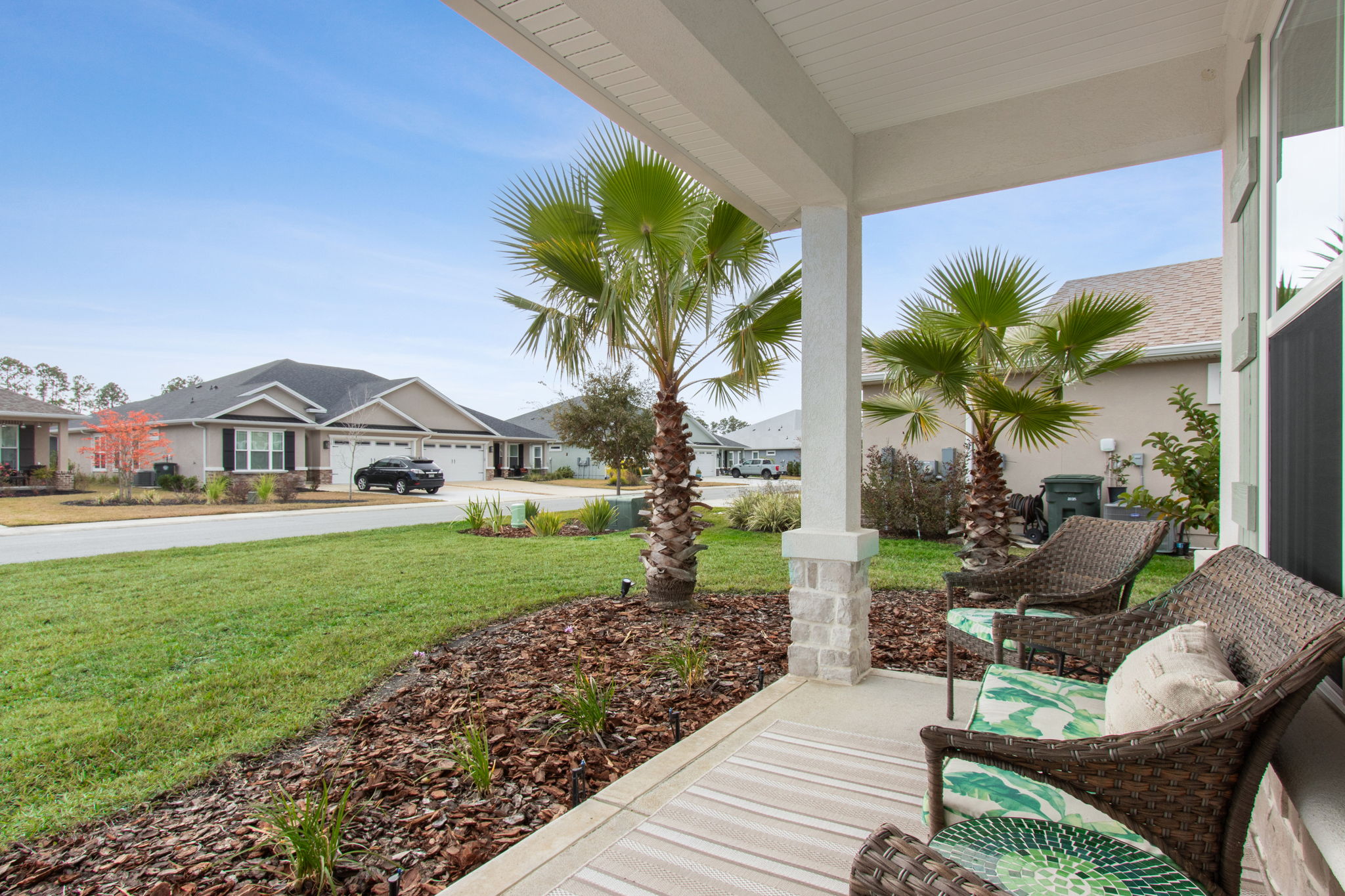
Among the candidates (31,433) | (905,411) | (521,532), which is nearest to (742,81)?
(905,411)

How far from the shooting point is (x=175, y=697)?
382 cm

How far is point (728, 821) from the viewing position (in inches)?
85.7

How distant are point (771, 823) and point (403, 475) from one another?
73.0 feet

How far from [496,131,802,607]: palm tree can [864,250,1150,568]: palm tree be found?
1.21 m

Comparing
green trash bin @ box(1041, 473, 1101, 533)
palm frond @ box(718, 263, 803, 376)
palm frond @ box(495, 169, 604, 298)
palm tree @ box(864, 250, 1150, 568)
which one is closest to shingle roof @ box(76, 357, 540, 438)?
palm frond @ box(495, 169, 604, 298)

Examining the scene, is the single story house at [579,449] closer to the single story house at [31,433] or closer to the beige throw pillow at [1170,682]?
the single story house at [31,433]

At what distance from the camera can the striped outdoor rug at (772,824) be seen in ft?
6.09

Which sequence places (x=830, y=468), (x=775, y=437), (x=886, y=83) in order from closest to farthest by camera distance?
1. (x=886, y=83)
2. (x=830, y=468)
3. (x=775, y=437)

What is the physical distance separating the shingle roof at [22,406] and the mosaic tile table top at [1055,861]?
28190mm

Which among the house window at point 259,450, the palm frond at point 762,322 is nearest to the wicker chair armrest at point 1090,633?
the palm frond at point 762,322

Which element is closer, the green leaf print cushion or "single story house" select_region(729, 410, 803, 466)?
the green leaf print cushion

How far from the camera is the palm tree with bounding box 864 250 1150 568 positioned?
200 inches

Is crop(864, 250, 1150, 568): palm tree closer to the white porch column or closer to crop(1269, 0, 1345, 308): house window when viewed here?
the white porch column

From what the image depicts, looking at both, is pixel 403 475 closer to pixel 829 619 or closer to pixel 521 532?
pixel 521 532
